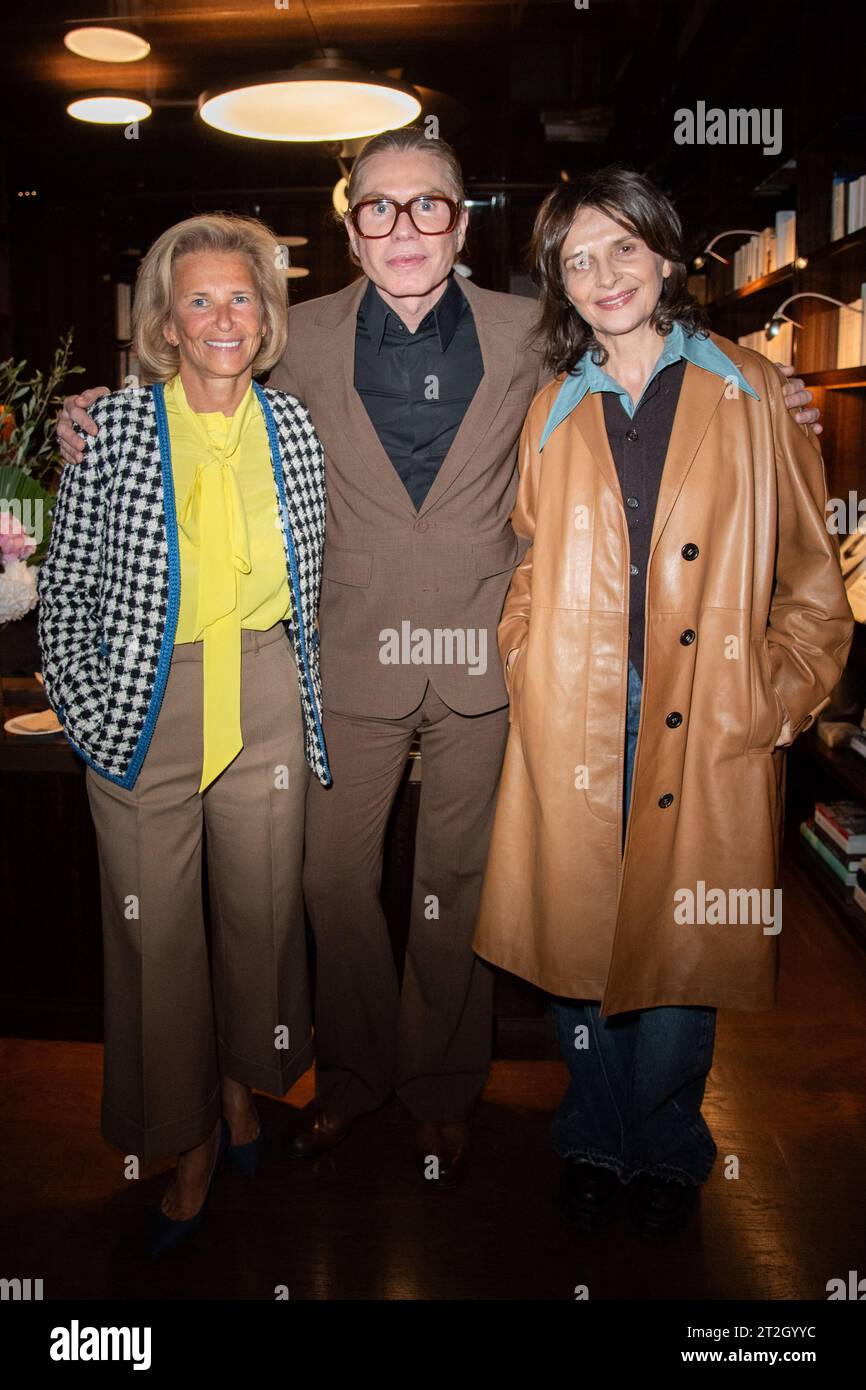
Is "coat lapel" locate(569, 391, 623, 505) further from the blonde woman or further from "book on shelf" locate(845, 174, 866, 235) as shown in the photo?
"book on shelf" locate(845, 174, 866, 235)

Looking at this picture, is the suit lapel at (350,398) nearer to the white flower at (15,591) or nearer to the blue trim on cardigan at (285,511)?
the blue trim on cardigan at (285,511)

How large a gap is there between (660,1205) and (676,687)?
40.3 inches

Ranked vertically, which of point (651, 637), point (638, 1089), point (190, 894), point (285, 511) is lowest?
point (638, 1089)

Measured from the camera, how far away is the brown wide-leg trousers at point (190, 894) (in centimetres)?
200

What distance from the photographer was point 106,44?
5.02 meters

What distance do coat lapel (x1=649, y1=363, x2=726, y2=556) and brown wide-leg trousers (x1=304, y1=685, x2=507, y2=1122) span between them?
575 mm

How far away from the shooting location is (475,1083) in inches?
95.0

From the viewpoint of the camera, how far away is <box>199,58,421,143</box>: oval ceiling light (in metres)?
3.49

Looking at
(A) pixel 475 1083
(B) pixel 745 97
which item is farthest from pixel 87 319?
(A) pixel 475 1083

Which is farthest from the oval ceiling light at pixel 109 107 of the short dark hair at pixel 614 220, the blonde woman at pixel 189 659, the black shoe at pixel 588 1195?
the black shoe at pixel 588 1195

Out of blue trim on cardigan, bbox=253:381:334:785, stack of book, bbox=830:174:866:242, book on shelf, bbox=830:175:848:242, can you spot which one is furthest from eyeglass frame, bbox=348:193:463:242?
book on shelf, bbox=830:175:848:242

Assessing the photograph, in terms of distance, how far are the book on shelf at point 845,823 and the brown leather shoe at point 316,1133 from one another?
1.98 metres

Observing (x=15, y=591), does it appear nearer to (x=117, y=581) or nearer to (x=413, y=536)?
(x=117, y=581)

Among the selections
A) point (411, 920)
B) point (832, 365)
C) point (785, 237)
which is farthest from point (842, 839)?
point (785, 237)
